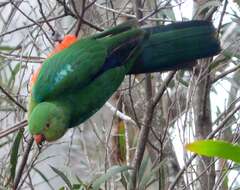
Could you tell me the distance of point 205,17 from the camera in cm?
201

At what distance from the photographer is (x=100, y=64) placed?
5.81 feet

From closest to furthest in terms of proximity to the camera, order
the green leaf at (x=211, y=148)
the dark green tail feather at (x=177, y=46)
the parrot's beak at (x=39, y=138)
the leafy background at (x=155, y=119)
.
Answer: the green leaf at (x=211, y=148)
the parrot's beak at (x=39, y=138)
the dark green tail feather at (x=177, y=46)
the leafy background at (x=155, y=119)

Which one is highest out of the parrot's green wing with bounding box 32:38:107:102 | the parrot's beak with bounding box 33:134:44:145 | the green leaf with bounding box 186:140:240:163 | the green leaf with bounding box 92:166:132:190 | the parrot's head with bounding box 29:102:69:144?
the parrot's green wing with bounding box 32:38:107:102

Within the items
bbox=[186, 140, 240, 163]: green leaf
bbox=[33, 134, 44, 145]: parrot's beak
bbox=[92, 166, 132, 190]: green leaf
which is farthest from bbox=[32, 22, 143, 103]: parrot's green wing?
bbox=[186, 140, 240, 163]: green leaf

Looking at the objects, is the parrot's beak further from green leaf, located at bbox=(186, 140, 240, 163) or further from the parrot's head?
green leaf, located at bbox=(186, 140, 240, 163)

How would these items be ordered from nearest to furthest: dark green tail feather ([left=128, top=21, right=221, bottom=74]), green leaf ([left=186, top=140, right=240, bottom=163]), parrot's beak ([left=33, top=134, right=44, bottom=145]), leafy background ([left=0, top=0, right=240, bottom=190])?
1. green leaf ([left=186, top=140, right=240, bottom=163])
2. parrot's beak ([left=33, top=134, right=44, bottom=145])
3. dark green tail feather ([left=128, top=21, right=221, bottom=74])
4. leafy background ([left=0, top=0, right=240, bottom=190])

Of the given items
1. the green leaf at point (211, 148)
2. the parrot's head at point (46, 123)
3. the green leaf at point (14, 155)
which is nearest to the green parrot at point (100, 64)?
the parrot's head at point (46, 123)

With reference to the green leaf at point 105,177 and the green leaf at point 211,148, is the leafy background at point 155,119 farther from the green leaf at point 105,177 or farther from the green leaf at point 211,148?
the green leaf at point 211,148

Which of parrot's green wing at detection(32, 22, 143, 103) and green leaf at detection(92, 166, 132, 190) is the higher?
parrot's green wing at detection(32, 22, 143, 103)

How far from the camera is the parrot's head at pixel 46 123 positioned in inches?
65.6

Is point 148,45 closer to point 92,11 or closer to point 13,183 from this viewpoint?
point 13,183

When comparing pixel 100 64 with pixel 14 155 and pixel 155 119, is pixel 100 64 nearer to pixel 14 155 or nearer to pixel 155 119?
pixel 14 155

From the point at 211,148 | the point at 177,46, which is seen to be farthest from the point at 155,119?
the point at 211,148

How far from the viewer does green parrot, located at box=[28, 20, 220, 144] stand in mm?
1711
